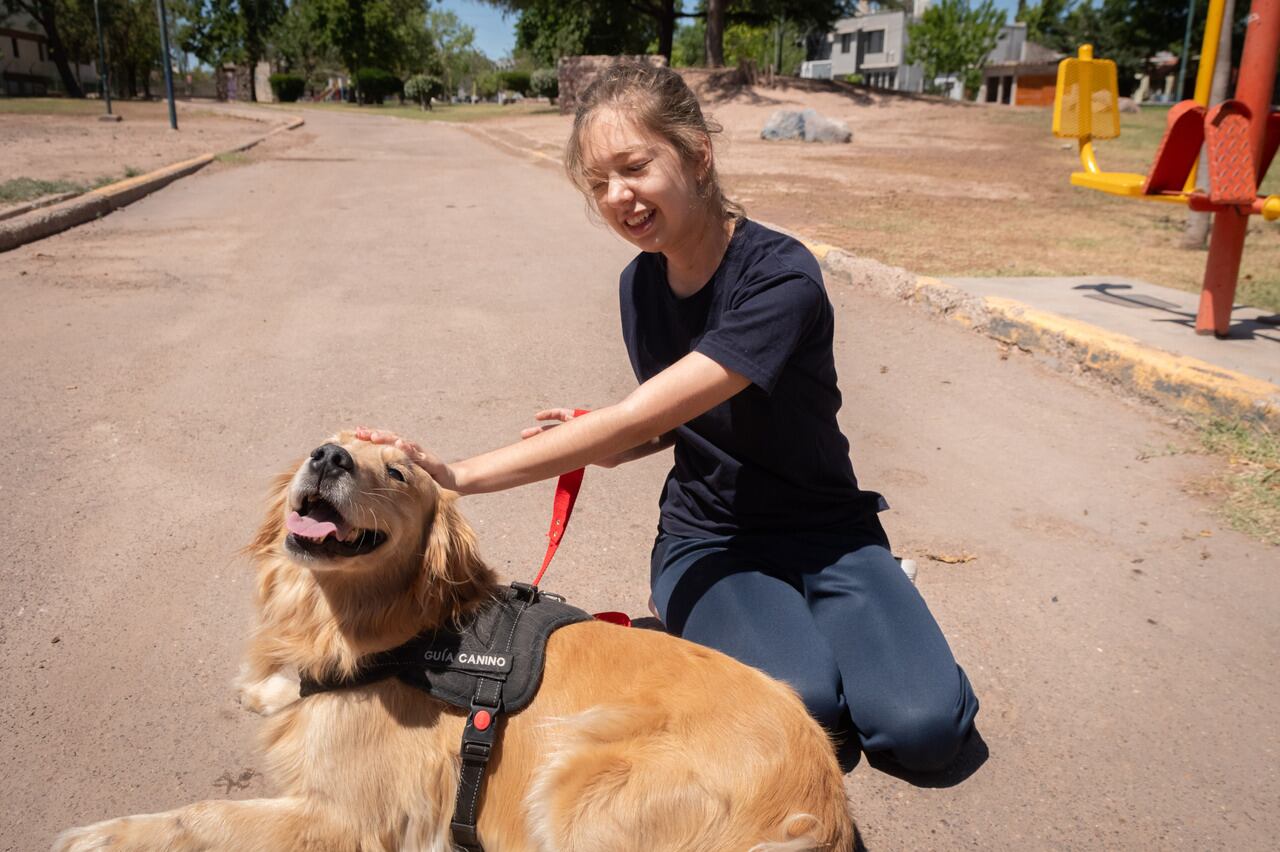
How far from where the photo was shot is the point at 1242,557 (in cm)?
383

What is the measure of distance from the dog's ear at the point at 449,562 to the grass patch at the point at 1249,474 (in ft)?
11.4

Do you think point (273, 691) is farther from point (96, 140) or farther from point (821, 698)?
point (96, 140)

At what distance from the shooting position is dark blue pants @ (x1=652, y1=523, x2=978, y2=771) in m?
2.57

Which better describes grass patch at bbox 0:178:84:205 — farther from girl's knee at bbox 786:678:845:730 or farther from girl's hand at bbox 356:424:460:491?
girl's knee at bbox 786:678:845:730

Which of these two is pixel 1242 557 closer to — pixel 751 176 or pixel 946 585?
pixel 946 585

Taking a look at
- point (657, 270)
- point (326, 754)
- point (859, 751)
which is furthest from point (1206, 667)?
point (326, 754)

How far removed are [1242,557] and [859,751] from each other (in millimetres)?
2154

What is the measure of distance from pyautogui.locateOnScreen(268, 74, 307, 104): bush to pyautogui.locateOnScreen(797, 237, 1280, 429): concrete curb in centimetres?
7035

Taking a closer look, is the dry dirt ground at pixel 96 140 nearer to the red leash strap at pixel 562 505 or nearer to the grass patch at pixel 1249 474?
the red leash strap at pixel 562 505

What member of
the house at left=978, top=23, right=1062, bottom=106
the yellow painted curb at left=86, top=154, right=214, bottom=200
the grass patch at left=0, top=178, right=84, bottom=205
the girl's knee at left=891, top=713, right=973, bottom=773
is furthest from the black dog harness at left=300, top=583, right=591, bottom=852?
the house at left=978, top=23, right=1062, bottom=106

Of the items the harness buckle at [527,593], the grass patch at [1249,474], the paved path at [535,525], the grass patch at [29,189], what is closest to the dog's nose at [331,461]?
the harness buckle at [527,593]

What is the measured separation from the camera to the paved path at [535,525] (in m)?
2.62

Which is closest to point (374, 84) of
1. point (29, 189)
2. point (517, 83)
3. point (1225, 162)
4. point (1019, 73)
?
point (517, 83)

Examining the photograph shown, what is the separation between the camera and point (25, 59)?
65188 mm
